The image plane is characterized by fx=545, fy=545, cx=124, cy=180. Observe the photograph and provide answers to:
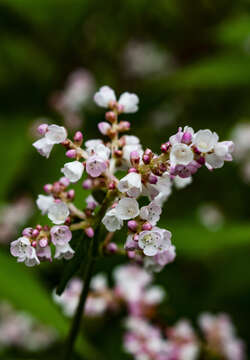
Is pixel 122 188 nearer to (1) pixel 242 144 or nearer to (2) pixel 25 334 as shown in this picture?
(2) pixel 25 334

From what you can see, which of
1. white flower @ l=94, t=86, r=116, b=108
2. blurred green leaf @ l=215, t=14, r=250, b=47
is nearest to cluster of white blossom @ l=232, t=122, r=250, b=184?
blurred green leaf @ l=215, t=14, r=250, b=47

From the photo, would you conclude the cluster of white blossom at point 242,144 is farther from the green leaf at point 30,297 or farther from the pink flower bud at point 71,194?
the pink flower bud at point 71,194

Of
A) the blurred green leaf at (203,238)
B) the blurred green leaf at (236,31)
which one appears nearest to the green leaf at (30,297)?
the blurred green leaf at (203,238)

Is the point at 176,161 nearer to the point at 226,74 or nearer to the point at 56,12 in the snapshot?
the point at 226,74

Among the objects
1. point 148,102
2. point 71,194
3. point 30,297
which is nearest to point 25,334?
point 30,297

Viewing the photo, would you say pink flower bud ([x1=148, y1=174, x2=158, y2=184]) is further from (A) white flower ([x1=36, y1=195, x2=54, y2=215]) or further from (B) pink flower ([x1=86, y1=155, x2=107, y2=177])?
(A) white flower ([x1=36, y1=195, x2=54, y2=215])
